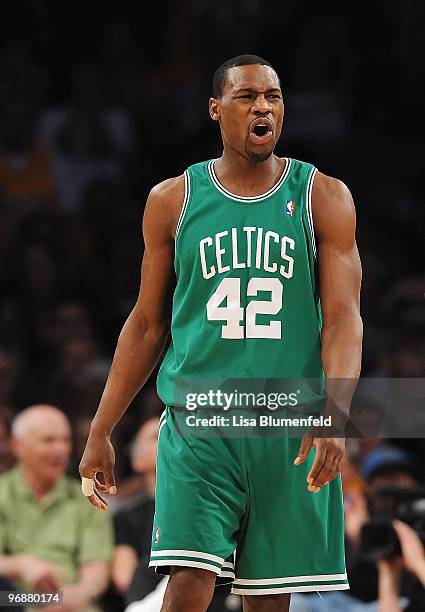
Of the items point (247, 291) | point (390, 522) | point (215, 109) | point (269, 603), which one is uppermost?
point (215, 109)

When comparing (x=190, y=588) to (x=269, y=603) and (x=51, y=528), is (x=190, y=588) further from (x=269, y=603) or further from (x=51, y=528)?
(x=51, y=528)

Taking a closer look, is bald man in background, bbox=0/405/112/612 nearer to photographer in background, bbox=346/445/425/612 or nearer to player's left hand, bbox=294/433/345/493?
photographer in background, bbox=346/445/425/612

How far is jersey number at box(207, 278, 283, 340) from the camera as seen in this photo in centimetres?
377

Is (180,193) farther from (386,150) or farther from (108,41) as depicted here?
(108,41)

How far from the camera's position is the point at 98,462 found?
3.96 m

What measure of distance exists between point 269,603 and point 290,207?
1131 millimetres

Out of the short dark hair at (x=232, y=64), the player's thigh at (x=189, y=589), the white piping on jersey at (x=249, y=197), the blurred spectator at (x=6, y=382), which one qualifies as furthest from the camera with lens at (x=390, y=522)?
the blurred spectator at (x=6, y=382)

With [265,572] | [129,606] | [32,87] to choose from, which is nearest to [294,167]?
[265,572]

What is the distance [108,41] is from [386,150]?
2029 millimetres

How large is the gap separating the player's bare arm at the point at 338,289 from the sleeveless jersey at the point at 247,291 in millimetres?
37

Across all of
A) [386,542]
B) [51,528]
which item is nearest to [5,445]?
[51,528]

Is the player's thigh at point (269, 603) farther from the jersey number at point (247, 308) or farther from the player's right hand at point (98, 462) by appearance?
the jersey number at point (247, 308)

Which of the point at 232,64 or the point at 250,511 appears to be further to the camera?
the point at 232,64

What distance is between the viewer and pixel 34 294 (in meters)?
7.64
